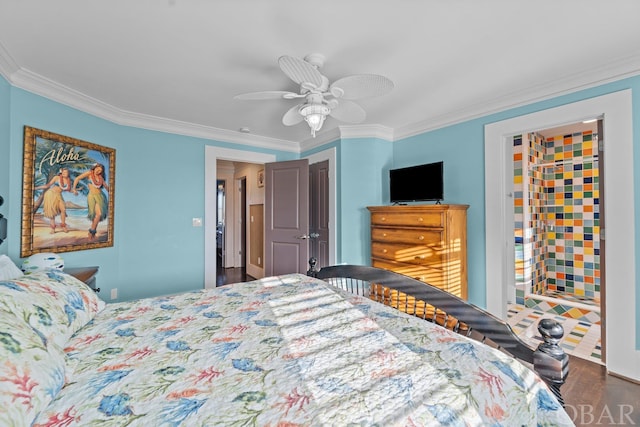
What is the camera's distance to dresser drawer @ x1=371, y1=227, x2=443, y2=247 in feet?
9.07

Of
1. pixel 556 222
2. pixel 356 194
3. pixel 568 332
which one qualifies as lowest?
pixel 568 332

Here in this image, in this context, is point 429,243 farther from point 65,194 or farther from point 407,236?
point 65,194

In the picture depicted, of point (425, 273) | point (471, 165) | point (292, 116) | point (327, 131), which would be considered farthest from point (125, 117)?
point (471, 165)

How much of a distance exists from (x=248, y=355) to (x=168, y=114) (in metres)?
3.14

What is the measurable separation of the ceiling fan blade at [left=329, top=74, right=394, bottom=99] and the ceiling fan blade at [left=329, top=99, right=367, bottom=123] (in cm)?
21

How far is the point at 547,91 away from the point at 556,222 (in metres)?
2.56

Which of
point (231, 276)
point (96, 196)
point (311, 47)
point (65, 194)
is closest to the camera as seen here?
point (311, 47)

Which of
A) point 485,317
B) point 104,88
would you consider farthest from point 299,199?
point 485,317

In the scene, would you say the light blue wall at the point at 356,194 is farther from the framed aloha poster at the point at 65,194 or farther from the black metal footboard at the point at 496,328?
the framed aloha poster at the point at 65,194

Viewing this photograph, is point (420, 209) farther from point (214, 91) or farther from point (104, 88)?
point (104, 88)

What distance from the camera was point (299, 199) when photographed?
12.7 ft

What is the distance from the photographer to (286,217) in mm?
3988

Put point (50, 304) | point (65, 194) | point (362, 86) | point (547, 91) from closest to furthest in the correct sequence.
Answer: point (50, 304), point (362, 86), point (547, 91), point (65, 194)

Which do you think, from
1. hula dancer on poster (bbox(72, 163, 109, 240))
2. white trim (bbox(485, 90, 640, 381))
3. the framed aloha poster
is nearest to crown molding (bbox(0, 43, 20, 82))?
the framed aloha poster
